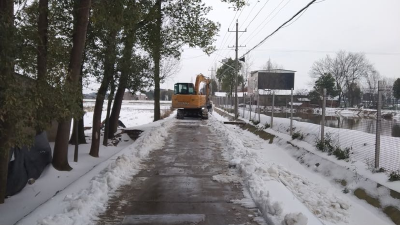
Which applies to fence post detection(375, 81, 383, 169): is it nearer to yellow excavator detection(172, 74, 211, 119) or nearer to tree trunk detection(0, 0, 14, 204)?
tree trunk detection(0, 0, 14, 204)

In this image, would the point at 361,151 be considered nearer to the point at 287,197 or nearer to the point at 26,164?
the point at 287,197

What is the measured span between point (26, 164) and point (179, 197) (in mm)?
3972

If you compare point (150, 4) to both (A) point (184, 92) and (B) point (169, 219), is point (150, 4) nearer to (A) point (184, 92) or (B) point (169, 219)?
(B) point (169, 219)

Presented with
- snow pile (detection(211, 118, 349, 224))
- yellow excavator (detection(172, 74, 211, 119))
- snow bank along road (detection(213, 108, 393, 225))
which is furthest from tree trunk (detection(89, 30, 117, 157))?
yellow excavator (detection(172, 74, 211, 119))

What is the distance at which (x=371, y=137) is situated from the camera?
9078 mm

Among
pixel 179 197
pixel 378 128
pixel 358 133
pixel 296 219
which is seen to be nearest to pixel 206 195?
Answer: pixel 179 197

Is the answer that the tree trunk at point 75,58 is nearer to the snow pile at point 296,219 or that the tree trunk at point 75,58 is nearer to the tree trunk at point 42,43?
the tree trunk at point 42,43

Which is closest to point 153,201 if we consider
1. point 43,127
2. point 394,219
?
point 43,127

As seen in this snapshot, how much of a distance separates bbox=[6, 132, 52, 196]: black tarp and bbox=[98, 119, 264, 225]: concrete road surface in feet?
8.17

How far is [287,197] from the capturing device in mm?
6168

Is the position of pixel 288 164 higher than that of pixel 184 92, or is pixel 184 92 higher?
pixel 184 92

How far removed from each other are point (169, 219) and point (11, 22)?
3795 mm

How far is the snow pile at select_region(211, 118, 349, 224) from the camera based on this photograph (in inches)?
209

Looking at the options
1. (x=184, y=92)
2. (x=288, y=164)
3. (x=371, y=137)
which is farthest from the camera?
(x=184, y=92)
